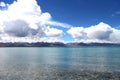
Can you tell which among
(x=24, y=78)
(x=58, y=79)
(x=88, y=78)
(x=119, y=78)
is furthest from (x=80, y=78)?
(x=24, y=78)

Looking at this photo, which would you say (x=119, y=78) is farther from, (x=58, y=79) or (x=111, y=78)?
(x=58, y=79)

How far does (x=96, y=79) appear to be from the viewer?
52.6m

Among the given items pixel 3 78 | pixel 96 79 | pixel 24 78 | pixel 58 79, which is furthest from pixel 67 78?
pixel 3 78

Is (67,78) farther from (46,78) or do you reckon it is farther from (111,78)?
(111,78)

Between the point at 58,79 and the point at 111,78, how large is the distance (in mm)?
13811

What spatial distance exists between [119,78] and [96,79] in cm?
627

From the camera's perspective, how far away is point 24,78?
53.6 m

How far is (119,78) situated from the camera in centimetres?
5375

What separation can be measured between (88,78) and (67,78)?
5485 millimetres

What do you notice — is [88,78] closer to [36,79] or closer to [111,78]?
[111,78]

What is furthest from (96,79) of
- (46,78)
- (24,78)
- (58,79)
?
(24,78)

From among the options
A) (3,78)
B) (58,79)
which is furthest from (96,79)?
(3,78)

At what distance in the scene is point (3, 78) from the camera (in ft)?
176

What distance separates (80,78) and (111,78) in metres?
8.02
